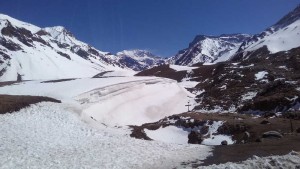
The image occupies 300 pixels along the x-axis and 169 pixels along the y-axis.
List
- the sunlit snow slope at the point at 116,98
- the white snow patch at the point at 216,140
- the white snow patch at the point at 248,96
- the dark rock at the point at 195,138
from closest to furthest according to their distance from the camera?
the white snow patch at the point at 216,140, the dark rock at the point at 195,138, the sunlit snow slope at the point at 116,98, the white snow patch at the point at 248,96

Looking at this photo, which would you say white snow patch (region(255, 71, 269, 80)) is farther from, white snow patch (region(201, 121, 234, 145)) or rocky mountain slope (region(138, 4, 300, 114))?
white snow patch (region(201, 121, 234, 145))

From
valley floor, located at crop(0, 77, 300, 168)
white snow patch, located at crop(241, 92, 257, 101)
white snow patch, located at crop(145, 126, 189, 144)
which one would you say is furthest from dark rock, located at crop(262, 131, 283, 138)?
white snow patch, located at crop(241, 92, 257, 101)

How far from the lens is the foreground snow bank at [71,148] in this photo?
74.3ft

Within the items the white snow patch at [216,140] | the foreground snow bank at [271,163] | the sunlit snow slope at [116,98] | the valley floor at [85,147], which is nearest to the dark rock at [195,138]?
the white snow patch at [216,140]

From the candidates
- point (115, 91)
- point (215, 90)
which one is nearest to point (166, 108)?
point (115, 91)

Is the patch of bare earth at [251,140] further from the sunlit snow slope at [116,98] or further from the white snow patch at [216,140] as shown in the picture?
the sunlit snow slope at [116,98]

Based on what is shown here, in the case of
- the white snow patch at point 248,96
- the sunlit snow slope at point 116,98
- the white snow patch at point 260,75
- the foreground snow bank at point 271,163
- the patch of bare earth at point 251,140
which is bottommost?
the foreground snow bank at point 271,163

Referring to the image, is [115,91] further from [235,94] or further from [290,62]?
[290,62]

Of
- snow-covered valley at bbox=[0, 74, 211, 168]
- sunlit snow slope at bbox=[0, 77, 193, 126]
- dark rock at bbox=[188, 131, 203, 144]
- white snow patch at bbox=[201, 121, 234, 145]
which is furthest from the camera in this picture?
sunlit snow slope at bbox=[0, 77, 193, 126]

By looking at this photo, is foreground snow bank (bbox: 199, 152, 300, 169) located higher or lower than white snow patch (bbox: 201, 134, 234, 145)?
lower

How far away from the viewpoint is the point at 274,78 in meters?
84.7

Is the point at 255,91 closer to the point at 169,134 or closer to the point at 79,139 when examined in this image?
the point at 169,134

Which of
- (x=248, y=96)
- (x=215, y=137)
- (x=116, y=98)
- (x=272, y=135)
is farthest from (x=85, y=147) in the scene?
(x=248, y=96)

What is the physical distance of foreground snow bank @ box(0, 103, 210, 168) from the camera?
22656mm
